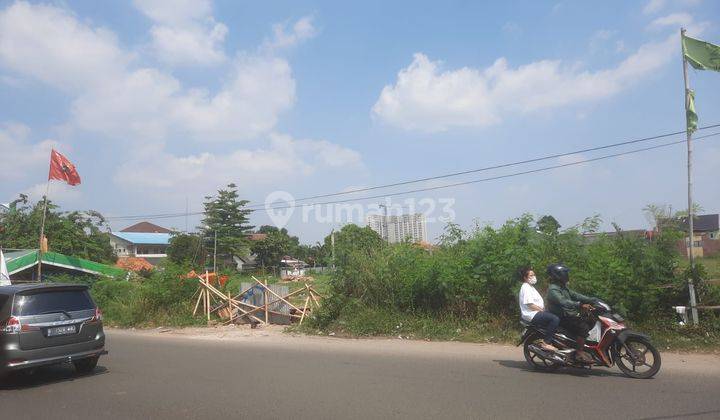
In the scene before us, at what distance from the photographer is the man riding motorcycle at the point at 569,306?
7.77 metres

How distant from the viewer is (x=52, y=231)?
135 feet

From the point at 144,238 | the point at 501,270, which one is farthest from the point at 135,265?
the point at 144,238

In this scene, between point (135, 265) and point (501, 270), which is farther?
point (135, 265)

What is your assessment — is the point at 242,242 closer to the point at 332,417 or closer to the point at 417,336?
the point at 417,336

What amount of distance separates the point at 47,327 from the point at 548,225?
33.3 ft

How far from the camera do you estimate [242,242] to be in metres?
57.7

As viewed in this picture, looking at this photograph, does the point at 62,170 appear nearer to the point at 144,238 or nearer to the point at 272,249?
the point at 272,249

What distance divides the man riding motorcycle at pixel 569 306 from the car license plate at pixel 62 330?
25.5 feet

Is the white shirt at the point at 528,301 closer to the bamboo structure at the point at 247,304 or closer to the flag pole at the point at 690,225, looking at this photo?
the flag pole at the point at 690,225

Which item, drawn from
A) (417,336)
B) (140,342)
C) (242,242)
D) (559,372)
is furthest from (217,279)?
(242,242)

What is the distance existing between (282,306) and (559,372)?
405 inches

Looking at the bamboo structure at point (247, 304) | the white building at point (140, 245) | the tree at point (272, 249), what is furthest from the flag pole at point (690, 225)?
the white building at point (140, 245)

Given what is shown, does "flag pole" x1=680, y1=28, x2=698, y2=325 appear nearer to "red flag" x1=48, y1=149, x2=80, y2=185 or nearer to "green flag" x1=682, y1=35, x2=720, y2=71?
"green flag" x1=682, y1=35, x2=720, y2=71

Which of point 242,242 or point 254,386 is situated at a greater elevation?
point 242,242
